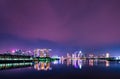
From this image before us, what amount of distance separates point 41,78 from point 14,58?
4819 inches

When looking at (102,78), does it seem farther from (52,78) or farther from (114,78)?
(52,78)

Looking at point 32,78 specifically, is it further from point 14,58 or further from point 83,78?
point 14,58

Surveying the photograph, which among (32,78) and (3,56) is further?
(3,56)

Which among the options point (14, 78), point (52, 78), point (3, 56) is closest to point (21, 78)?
point (14, 78)

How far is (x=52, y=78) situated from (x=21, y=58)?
138 m

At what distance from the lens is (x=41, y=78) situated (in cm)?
5000

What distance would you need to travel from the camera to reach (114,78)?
52.0 meters

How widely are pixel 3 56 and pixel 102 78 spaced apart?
10721cm

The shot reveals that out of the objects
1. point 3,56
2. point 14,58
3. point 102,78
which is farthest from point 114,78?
point 14,58

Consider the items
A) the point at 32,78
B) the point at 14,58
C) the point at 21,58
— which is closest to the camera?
the point at 32,78

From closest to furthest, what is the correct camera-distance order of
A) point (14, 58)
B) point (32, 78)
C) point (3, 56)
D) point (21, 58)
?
point (32, 78), point (3, 56), point (14, 58), point (21, 58)

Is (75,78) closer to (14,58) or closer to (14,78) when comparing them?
(14,78)

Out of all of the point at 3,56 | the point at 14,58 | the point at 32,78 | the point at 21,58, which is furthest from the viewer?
the point at 21,58

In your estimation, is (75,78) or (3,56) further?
(3,56)
